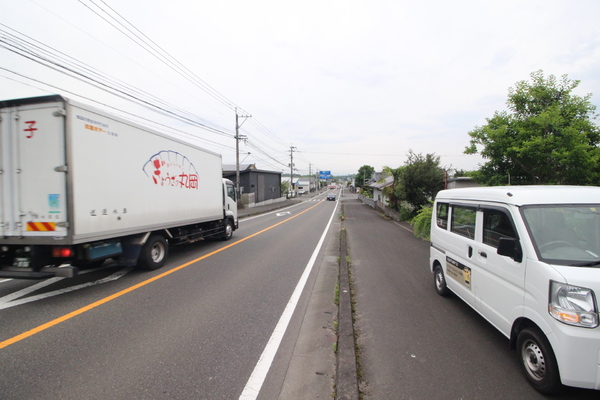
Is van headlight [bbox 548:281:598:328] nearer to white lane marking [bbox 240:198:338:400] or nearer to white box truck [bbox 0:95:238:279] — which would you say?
white lane marking [bbox 240:198:338:400]

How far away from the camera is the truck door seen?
4703 millimetres

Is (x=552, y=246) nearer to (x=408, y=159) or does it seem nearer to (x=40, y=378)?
(x=40, y=378)

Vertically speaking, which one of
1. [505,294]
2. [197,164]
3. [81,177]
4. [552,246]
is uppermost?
[197,164]

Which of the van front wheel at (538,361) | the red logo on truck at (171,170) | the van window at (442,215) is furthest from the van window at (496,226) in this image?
the red logo on truck at (171,170)

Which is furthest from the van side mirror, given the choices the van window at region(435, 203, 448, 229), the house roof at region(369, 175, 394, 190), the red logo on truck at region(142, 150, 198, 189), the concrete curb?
the house roof at region(369, 175, 394, 190)

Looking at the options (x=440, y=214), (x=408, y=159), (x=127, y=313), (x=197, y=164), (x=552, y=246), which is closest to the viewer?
(x=552, y=246)

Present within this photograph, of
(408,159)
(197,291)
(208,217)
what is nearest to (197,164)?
(208,217)

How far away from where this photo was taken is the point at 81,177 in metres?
4.97

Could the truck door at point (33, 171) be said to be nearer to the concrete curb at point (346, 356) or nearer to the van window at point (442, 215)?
the concrete curb at point (346, 356)

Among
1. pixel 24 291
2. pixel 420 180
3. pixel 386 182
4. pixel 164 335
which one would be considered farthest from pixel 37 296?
pixel 386 182

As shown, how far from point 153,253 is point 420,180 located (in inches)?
582

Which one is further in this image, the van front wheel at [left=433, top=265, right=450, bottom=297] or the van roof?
the van front wheel at [left=433, top=265, right=450, bottom=297]

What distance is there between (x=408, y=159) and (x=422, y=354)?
16.6 metres

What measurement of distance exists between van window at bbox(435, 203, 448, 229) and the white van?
888mm
